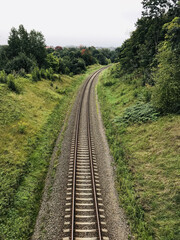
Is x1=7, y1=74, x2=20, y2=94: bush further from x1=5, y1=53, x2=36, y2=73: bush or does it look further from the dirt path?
the dirt path

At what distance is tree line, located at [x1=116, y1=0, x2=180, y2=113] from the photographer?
14.5 meters

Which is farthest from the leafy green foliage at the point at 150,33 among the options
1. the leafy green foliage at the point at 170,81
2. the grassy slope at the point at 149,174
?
the grassy slope at the point at 149,174

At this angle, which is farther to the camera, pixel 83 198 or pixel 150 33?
pixel 150 33

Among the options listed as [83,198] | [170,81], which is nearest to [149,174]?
[83,198]

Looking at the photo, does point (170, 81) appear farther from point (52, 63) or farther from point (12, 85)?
point (52, 63)

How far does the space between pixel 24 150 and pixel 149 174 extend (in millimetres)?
11073

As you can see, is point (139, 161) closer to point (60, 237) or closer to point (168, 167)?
point (168, 167)

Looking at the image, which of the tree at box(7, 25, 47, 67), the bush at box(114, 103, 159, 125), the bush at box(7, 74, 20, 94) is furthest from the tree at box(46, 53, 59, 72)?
the bush at box(114, 103, 159, 125)

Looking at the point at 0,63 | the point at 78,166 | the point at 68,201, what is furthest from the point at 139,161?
the point at 0,63

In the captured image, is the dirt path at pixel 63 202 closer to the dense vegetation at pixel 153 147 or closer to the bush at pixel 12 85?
the dense vegetation at pixel 153 147

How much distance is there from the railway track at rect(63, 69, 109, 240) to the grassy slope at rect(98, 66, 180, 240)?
5.90 ft

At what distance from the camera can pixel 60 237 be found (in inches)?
294

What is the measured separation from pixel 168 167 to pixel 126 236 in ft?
17.9

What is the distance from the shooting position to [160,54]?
1652cm
